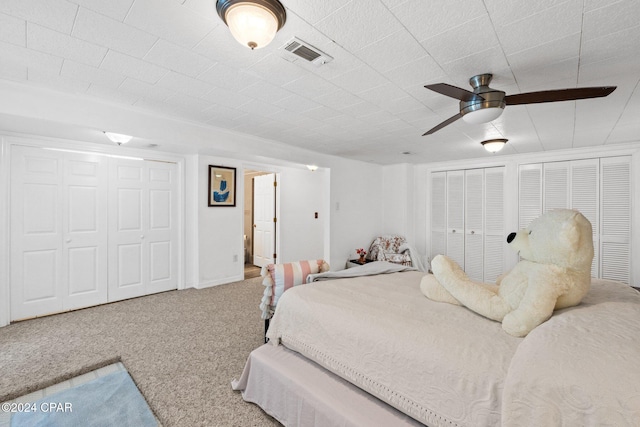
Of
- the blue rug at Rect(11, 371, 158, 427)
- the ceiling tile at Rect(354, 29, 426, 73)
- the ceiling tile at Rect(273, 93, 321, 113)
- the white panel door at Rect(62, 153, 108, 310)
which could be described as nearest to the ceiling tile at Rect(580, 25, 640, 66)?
the ceiling tile at Rect(354, 29, 426, 73)

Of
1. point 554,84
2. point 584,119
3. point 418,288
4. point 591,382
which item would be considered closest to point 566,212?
point 591,382

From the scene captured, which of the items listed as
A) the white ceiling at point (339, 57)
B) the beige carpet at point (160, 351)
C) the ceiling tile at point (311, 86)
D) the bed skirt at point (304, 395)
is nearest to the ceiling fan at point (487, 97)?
the white ceiling at point (339, 57)

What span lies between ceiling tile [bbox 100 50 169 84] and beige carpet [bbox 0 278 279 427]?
227cm

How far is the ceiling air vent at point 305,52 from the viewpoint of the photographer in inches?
68.4

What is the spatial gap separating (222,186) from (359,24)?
3.71 metres

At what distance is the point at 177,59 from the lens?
1.94 m

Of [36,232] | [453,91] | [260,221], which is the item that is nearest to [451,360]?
[453,91]

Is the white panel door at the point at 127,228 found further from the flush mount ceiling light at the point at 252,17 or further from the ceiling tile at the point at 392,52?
the ceiling tile at the point at 392,52

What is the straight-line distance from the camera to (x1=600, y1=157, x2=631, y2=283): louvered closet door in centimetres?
416

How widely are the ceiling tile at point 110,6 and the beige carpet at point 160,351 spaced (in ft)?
7.56

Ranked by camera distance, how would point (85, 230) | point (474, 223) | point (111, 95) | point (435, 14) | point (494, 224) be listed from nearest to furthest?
point (435, 14), point (111, 95), point (85, 230), point (494, 224), point (474, 223)

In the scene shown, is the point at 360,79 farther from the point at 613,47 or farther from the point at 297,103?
the point at 613,47

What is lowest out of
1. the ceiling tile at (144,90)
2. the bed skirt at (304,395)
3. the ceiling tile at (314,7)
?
the bed skirt at (304,395)

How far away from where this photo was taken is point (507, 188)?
16.7 ft
